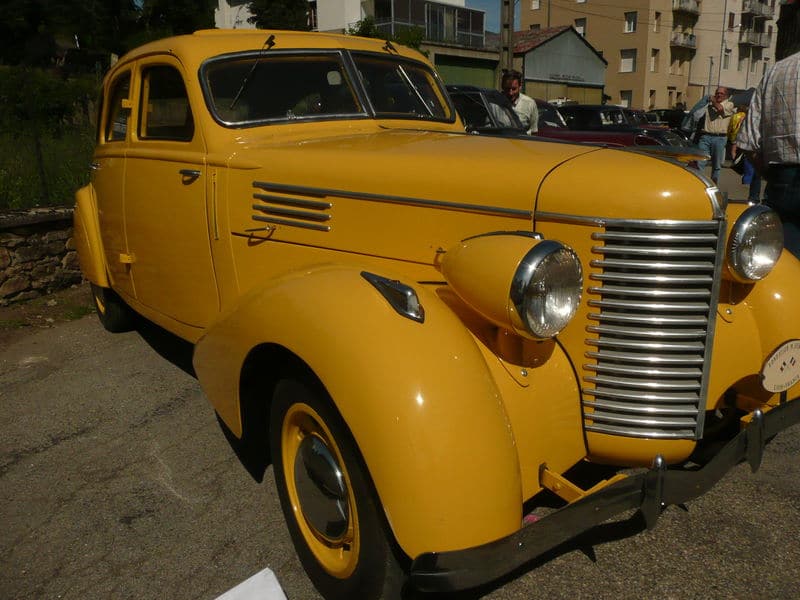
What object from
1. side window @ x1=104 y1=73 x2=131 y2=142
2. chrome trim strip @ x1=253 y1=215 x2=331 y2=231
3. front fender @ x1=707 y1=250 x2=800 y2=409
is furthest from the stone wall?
front fender @ x1=707 y1=250 x2=800 y2=409

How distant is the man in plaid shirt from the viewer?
3287 mm

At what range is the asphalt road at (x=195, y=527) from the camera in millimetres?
2215

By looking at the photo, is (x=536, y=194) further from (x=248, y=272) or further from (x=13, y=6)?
(x=13, y=6)

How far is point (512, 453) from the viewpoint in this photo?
1.78 m

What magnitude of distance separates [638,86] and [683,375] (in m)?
47.9

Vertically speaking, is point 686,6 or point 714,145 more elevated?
point 686,6

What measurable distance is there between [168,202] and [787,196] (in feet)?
10.1

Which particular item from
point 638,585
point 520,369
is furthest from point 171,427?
point 638,585

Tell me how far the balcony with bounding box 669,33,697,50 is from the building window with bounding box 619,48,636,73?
127 inches

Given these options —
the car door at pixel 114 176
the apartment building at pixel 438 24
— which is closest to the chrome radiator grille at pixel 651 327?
the car door at pixel 114 176

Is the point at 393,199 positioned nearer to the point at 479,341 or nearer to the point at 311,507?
the point at 479,341

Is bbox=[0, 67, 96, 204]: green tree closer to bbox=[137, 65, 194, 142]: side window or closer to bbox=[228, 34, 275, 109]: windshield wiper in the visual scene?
bbox=[137, 65, 194, 142]: side window

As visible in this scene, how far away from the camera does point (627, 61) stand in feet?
150

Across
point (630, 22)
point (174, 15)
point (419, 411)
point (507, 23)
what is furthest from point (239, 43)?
point (630, 22)
